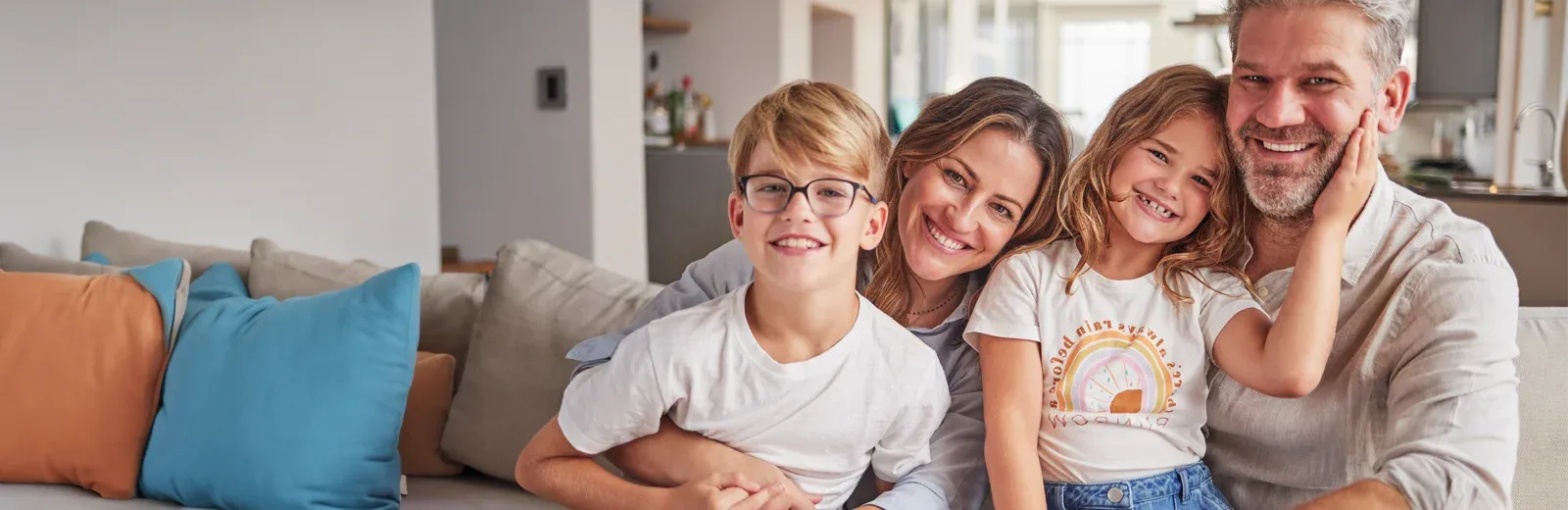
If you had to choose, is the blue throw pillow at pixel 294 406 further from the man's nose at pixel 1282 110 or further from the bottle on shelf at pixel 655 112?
the bottle on shelf at pixel 655 112

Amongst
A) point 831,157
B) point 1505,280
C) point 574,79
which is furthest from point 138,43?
point 1505,280

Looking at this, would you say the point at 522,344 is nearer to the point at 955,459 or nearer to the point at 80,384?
the point at 80,384

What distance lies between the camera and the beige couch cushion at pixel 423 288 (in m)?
2.46

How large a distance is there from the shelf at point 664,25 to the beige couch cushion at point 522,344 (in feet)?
11.4

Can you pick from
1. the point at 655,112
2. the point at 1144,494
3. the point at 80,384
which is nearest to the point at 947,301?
the point at 1144,494

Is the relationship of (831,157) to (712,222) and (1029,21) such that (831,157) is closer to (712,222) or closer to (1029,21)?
(712,222)

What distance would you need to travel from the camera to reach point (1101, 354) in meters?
1.53

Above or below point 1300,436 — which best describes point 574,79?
above

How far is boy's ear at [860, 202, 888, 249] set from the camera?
1.43 m

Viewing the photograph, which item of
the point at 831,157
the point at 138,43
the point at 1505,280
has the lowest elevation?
the point at 1505,280

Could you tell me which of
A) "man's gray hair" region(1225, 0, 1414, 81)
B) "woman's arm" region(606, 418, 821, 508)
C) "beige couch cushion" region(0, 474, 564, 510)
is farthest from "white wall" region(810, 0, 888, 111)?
"woman's arm" region(606, 418, 821, 508)

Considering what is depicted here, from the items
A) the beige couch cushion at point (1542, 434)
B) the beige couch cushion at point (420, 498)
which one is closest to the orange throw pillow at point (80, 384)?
the beige couch cushion at point (420, 498)

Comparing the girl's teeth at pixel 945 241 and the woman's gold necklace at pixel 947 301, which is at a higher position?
the girl's teeth at pixel 945 241

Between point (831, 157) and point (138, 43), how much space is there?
239 cm
